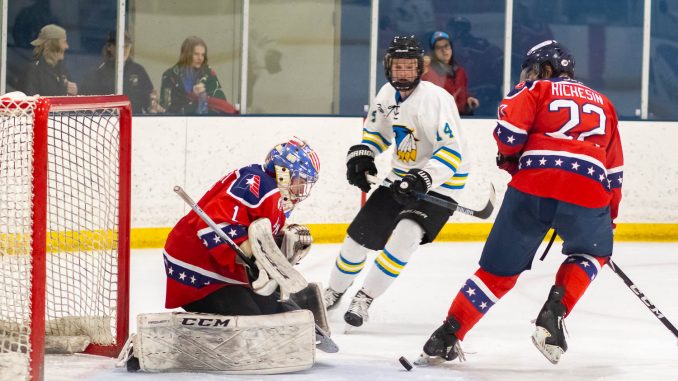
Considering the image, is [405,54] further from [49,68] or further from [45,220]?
[49,68]

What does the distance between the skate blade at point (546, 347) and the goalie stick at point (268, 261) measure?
0.69 metres

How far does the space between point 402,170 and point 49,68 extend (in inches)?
95.8

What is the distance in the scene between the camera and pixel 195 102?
6742 millimetres

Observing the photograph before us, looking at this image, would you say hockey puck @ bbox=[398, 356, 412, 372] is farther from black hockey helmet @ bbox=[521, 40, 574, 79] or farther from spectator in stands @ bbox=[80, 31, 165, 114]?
spectator in stands @ bbox=[80, 31, 165, 114]

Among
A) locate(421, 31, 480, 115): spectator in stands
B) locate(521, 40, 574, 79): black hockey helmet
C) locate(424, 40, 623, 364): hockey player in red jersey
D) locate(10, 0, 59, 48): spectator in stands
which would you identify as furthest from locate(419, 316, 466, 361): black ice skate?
locate(421, 31, 480, 115): spectator in stands

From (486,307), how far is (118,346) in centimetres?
112

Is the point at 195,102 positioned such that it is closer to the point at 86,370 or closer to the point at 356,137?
the point at 356,137

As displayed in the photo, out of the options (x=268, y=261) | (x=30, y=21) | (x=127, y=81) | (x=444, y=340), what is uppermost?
(x=30, y=21)

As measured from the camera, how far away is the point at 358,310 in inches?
175

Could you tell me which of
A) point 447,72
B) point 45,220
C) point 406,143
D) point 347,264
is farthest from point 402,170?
point 447,72

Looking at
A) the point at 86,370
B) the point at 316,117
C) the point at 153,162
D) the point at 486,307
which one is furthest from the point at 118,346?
the point at 316,117

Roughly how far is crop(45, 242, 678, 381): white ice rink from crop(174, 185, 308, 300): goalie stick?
0.30 m

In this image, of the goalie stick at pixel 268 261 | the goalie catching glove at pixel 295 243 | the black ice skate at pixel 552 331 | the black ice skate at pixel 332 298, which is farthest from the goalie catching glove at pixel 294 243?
the black ice skate at pixel 332 298

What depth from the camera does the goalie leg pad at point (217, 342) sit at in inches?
142
